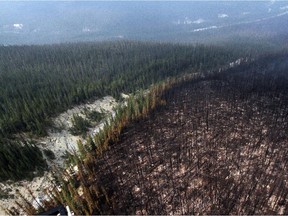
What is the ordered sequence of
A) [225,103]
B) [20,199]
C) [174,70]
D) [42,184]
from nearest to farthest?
[20,199] → [42,184] → [225,103] → [174,70]

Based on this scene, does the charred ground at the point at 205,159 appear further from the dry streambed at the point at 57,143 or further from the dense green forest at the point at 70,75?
the dense green forest at the point at 70,75

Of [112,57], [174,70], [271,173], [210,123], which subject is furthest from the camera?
[112,57]

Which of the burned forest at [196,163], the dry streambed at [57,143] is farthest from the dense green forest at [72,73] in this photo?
the burned forest at [196,163]

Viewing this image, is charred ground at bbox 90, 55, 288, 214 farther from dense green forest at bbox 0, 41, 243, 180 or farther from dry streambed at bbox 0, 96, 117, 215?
dense green forest at bbox 0, 41, 243, 180

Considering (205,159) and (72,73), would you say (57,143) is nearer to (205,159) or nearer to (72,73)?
(205,159)

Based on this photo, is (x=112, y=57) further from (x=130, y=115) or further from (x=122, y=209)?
(x=122, y=209)

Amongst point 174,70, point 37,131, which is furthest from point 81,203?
point 174,70
